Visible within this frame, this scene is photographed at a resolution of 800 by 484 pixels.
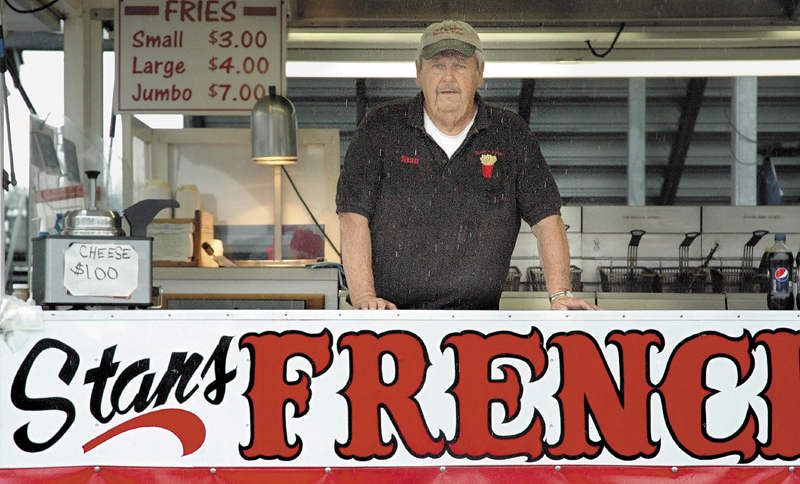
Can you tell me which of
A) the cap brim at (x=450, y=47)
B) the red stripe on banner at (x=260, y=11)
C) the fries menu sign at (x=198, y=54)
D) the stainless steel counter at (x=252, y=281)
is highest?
the red stripe on banner at (x=260, y=11)

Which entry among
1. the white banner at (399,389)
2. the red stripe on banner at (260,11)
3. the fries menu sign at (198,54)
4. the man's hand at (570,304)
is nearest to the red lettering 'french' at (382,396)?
the white banner at (399,389)

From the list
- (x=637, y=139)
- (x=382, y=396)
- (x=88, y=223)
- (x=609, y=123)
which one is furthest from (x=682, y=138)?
(x=88, y=223)

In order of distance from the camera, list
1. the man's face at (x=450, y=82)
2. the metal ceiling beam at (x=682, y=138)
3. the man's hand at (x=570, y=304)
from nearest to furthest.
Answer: the man's hand at (x=570, y=304) < the man's face at (x=450, y=82) < the metal ceiling beam at (x=682, y=138)

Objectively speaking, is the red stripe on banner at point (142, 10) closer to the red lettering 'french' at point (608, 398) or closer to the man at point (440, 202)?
the man at point (440, 202)

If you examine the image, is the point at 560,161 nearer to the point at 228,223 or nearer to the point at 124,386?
the point at 228,223

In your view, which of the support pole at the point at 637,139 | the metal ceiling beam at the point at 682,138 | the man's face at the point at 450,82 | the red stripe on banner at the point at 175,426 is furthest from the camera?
the support pole at the point at 637,139

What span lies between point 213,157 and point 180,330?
434cm

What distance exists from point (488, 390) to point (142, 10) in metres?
3.70

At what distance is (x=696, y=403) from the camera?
187 centimetres

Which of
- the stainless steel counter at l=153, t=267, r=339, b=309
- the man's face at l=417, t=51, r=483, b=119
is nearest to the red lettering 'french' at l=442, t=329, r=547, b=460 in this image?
the man's face at l=417, t=51, r=483, b=119

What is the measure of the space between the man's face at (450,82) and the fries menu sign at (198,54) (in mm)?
2525

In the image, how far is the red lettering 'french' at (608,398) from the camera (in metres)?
1.87

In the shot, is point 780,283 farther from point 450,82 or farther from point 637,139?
point 637,139

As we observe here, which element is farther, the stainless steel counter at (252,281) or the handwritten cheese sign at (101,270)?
the stainless steel counter at (252,281)
